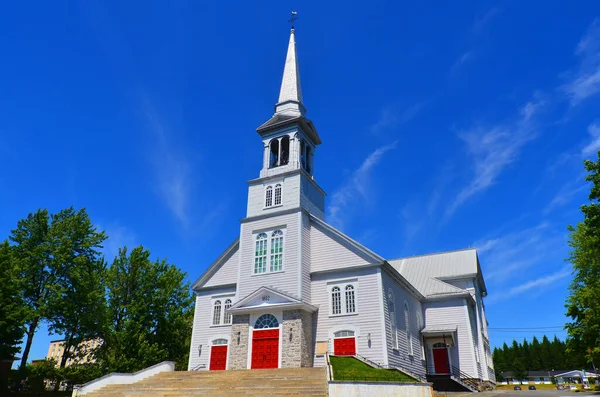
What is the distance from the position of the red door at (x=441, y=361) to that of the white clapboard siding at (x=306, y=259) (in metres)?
13.5

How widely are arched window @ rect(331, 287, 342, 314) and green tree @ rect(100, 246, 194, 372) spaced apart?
15.7m

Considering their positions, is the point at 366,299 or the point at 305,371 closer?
the point at 305,371

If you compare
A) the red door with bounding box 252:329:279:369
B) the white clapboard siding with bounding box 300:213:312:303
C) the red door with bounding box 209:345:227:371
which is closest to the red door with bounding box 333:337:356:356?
the white clapboard siding with bounding box 300:213:312:303

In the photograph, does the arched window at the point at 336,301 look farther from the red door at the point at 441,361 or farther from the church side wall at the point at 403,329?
the red door at the point at 441,361

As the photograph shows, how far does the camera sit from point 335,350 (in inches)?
931

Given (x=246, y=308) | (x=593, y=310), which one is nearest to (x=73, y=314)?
(x=246, y=308)

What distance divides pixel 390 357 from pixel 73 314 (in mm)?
24333

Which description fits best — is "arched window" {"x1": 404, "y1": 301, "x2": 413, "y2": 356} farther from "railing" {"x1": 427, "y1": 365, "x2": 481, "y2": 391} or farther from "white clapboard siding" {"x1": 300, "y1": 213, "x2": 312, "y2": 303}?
"white clapboard siding" {"x1": 300, "y1": 213, "x2": 312, "y2": 303}

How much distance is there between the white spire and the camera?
3238cm

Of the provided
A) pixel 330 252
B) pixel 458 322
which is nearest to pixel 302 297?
pixel 330 252

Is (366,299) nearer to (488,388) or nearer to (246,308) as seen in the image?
(246,308)

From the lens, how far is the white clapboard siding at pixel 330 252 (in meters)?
25.4

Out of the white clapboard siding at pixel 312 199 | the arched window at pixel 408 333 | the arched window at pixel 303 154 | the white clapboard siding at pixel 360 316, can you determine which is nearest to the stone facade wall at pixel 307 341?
the white clapboard siding at pixel 360 316

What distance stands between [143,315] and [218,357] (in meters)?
9.74
